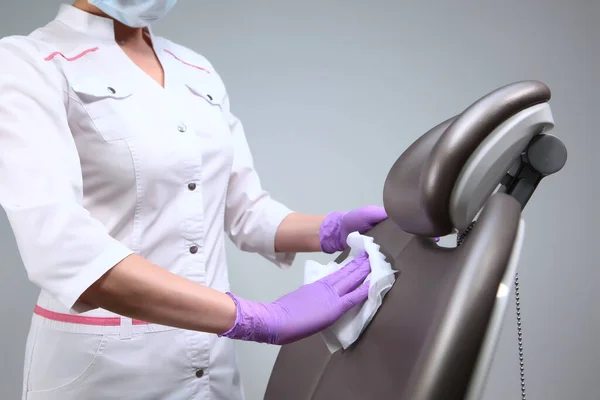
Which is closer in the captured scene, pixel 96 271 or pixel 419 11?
pixel 96 271

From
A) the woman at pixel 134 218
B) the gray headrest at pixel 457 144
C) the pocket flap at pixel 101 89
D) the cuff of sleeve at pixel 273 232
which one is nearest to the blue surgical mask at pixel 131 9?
the woman at pixel 134 218

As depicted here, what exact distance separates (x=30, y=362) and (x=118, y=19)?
0.66 m

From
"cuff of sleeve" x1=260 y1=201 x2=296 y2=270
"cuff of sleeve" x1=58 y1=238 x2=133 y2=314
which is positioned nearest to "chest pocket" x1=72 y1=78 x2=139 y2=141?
"cuff of sleeve" x1=58 y1=238 x2=133 y2=314

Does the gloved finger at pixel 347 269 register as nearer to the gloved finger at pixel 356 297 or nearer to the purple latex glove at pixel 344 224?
the gloved finger at pixel 356 297

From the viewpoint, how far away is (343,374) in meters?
0.80

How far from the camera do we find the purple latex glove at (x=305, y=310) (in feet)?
2.88

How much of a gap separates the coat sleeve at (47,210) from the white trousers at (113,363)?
0.22 metres

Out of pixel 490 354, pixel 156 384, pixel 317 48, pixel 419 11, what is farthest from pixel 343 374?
pixel 419 11

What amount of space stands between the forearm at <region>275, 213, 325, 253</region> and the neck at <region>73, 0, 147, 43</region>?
1.58ft

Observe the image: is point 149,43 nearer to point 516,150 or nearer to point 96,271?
point 96,271

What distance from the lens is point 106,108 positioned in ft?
3.58

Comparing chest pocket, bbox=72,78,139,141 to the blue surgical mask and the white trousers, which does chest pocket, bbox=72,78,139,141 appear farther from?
the white trousers

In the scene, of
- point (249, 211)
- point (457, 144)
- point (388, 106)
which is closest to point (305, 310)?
point (457, 144)

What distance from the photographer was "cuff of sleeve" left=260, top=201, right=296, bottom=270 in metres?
1.33
